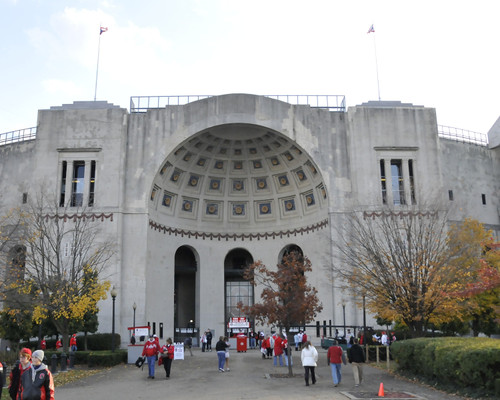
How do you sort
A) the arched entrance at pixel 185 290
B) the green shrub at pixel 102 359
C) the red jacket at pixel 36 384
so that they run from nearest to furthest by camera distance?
the red jacket at pixel 36 384, the green shrub at pixel 102 359, the arched entrance at pixel 185 290

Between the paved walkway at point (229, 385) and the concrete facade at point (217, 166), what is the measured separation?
13.9 meters

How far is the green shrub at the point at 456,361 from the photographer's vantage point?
44.8ft

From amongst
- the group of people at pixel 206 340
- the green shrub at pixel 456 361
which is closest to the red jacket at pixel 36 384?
the green shrub at pixel 456 361

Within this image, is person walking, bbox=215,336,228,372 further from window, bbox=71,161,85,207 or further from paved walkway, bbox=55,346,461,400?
window, bbox=71,161,85,207

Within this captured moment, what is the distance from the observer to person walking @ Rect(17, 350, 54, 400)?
880 centimetres

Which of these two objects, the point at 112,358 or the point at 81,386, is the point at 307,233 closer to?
the point at 112,358

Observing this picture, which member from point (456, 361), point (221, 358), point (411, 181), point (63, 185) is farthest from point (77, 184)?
point (456, 361)

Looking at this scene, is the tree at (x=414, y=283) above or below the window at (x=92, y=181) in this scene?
below

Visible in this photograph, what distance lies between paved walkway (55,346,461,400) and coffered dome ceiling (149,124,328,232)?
1875 centimetres

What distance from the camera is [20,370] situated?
33.1 ft

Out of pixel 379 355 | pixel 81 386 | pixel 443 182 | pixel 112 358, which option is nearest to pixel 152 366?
pixel 81 386

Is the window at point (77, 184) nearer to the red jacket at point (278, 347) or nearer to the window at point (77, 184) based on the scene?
the window at point (77, 184)

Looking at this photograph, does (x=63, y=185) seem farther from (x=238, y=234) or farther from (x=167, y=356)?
(x=167, y=356)

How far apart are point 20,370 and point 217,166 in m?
34.7
